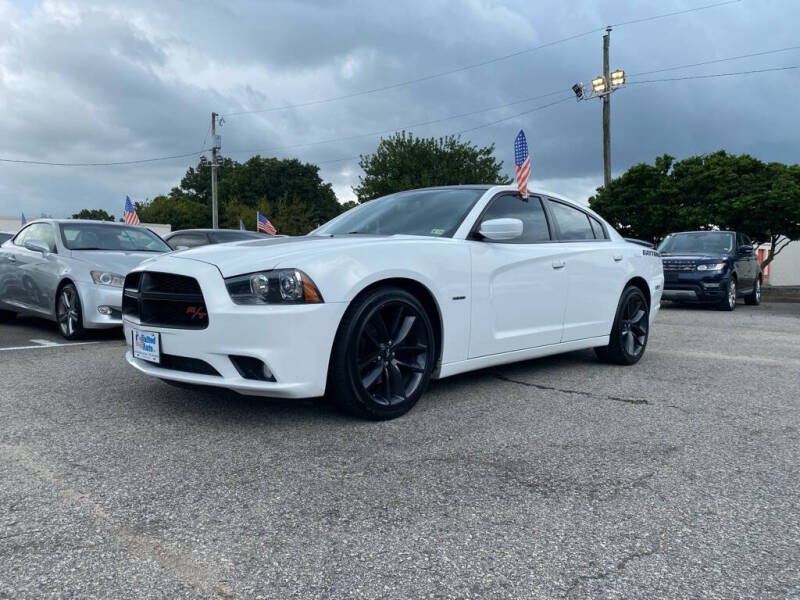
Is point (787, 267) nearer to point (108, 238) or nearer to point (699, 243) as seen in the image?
point (699, 243)

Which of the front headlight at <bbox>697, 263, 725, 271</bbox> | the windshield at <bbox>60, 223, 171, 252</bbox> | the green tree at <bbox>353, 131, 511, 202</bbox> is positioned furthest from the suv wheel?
the green tree at <bbox>353, 131, 511, 202</bbox>

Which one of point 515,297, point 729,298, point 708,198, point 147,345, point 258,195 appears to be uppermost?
point 258,195

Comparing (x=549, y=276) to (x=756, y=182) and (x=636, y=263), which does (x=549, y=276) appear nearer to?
(x=636, y=263)

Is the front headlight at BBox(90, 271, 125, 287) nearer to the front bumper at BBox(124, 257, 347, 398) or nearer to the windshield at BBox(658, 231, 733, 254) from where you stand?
the front bumper at BBox(124, 257, 347, 398)

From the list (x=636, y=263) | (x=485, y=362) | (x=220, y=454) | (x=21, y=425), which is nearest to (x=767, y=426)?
(x=485, y=362)

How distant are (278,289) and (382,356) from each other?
74 centimetres

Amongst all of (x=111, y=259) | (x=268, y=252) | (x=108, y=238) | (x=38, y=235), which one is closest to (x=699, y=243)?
(x=108, y=238)

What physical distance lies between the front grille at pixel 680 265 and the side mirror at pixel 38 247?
1067cm

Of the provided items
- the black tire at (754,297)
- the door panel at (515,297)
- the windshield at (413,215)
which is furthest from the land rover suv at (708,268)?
the windshield at (413,215)

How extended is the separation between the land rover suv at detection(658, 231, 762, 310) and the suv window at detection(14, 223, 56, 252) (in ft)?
32.5

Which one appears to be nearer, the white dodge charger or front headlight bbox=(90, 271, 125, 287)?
the white dodge charger

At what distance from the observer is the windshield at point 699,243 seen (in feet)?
45.5

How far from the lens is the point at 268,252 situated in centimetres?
374

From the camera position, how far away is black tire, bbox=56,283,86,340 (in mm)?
7164
